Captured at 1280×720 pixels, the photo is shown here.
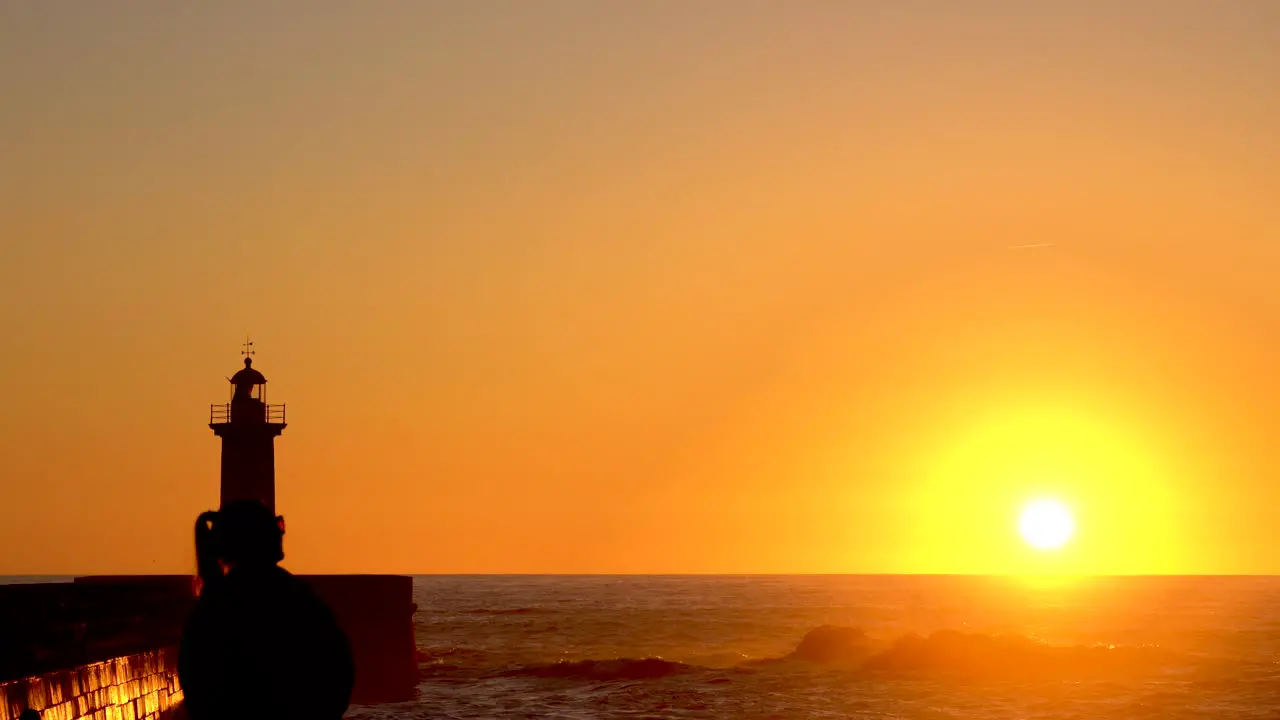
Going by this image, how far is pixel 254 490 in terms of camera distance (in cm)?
3700

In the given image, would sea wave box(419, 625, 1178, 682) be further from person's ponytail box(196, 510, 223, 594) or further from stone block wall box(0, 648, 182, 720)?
person's ponytail box(196, 510, 223, 594)

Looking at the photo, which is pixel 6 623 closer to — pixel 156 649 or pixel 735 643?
pixel 156 649

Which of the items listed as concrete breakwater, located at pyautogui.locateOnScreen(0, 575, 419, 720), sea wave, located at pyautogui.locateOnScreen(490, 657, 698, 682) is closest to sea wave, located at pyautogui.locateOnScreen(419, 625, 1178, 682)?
sea wave, located at pyautogui.locateOnScreen(490, 657, 698, 682)

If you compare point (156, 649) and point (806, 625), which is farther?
point (806, 625)

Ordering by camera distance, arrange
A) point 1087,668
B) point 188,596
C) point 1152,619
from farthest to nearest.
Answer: point 1152,619 → point 1087,668 → point 188,596

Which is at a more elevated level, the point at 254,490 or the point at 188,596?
the point at 254,490

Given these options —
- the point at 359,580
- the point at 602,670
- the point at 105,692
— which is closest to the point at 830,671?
the point at 602,670

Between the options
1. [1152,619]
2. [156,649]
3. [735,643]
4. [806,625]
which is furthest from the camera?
[1152,619]

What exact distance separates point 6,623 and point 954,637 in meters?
46.4

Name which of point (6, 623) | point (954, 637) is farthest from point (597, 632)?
point (6, 623)

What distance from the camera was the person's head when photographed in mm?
4867

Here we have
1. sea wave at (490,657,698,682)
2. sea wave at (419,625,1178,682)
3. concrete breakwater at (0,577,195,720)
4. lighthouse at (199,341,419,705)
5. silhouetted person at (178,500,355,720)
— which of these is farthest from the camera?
sea wave at (419,625,1178,682)

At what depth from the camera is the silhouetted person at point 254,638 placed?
189 inches

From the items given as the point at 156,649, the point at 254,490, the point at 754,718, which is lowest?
the point at 754,718
